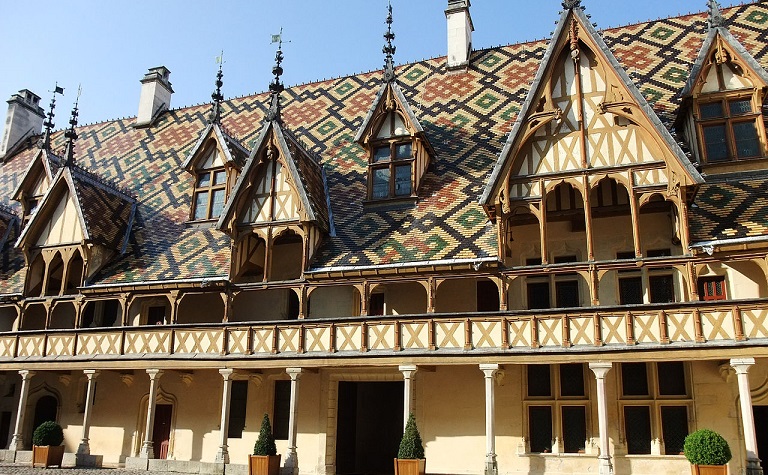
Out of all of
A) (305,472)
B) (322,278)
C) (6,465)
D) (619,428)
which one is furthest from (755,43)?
(6,465)

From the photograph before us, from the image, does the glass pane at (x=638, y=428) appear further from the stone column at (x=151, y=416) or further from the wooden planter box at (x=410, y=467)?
the stone column at (x=151, y=416)

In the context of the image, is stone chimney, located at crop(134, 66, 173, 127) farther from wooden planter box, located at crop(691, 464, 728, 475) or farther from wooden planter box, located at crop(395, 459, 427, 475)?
wooden planter box, located at crop(691, 464, 728, 475)

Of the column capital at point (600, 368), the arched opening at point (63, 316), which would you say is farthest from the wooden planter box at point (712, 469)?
the arched opening at point (63, 316)

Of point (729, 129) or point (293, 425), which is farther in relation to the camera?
point (293, 425)

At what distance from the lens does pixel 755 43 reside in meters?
19.8

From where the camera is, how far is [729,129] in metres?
16.7

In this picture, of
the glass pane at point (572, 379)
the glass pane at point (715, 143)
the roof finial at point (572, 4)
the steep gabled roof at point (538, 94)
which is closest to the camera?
the steep gabled roof at point (538, 94)

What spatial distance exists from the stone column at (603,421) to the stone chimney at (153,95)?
2120cm

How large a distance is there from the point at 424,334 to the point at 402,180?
17.6 feet

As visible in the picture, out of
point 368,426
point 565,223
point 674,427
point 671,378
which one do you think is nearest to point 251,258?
point 368,426

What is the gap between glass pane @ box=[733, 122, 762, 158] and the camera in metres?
16.6

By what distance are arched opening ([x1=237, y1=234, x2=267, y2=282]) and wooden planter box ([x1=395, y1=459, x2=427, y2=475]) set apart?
7.27 metres

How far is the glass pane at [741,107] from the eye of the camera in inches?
659

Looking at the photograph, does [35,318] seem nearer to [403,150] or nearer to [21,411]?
[21,411]
